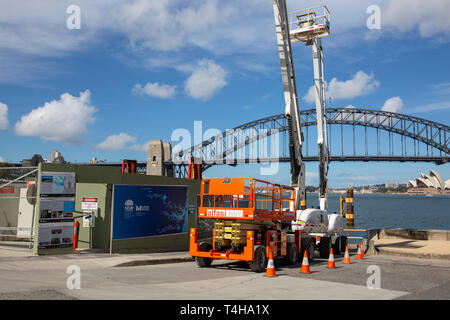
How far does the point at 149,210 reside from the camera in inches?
776

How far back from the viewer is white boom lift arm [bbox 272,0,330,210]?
20.5 m

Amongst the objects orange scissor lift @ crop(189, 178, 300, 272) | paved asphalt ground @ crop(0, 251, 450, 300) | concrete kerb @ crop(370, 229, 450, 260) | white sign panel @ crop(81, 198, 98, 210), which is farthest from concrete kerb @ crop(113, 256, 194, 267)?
concrete kerb @ crop(370, 229, 450, 260)

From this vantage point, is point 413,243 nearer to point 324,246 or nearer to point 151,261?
point 324,246

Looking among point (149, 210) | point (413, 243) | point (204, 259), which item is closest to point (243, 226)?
point (204, 259)

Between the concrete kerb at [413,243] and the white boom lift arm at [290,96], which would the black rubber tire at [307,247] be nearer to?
the white boom lift arm at [290,96]

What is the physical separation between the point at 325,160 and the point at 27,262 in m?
16.8

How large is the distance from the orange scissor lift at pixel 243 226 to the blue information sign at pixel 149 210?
397 centimetres

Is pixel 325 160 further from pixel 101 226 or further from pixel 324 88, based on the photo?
pixel 101 226

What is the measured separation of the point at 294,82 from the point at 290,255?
353 inches

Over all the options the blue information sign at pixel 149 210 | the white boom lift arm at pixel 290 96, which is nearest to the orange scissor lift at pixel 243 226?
the blue information sign at pixel 149 210

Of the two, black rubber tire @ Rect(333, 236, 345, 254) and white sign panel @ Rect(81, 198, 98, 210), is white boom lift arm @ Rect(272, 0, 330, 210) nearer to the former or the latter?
black rubber tire @ Rect(333, 236, 345, 254)

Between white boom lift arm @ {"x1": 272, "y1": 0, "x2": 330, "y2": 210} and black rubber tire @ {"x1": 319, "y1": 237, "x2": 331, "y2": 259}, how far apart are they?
6.51 ft

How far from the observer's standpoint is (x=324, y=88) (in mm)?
25547
